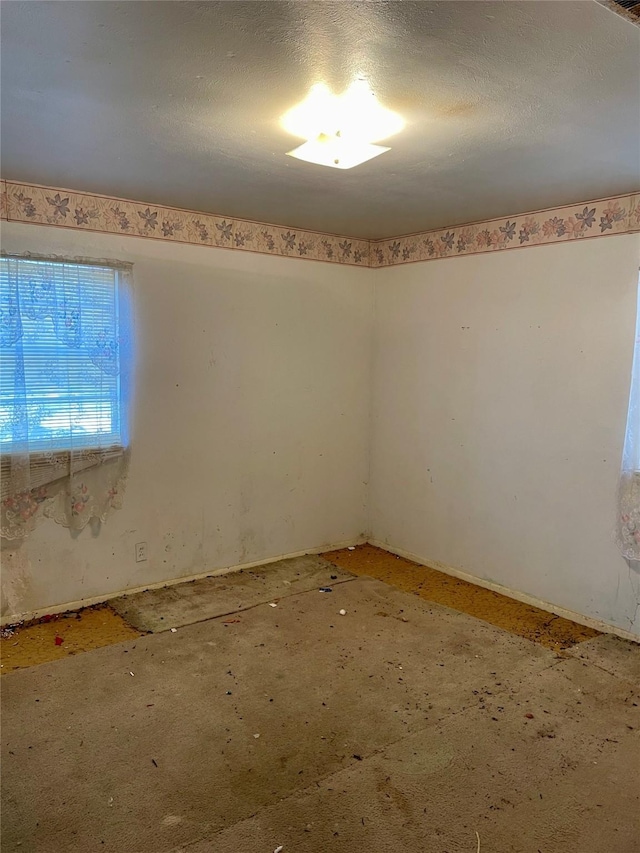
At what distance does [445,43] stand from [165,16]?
752 mm

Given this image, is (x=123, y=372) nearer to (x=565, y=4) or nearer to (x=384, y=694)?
(x=384, y=694)

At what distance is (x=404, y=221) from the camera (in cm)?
388


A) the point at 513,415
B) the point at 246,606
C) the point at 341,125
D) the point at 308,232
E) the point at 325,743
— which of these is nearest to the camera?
the point at 341,125

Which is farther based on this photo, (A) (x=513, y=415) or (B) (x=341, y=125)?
(A) (x=513, y=415)

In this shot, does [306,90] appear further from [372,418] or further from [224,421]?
[372,418]

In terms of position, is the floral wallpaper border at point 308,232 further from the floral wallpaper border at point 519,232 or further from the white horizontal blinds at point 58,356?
the white horizontal blinds at point 58,356

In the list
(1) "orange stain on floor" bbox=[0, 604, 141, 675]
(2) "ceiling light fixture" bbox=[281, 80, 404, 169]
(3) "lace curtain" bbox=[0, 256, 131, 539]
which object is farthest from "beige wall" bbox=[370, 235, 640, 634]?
(1) "orange stain on floor" bbox=[0, 604, 141, 675]

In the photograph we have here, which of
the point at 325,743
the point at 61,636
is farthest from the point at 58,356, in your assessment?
the point at 325,743

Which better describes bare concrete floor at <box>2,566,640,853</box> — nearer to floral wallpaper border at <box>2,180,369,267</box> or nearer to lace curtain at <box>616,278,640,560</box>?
lace curtain at <box>616,278,640,560</box>

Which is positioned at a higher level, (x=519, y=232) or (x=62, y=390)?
(x=519, y=232)

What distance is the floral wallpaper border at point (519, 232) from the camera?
3.21m

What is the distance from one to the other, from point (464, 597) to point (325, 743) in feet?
5.73

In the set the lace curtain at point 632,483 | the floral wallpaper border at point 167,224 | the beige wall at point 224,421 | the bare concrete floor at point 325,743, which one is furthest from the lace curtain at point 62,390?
the lace curtain at point 632,483

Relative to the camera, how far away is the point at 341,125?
2.21 meters
